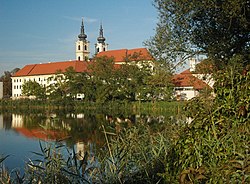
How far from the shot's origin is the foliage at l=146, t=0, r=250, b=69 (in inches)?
276

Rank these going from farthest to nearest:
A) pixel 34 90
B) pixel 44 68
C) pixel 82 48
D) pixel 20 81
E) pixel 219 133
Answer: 1. pixel 82 48
2. pixel 20 81
3. pixel 44 68
4. pixel 34 90
5. pixel 219 133

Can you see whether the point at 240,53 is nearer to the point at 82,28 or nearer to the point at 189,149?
the point at 189,149

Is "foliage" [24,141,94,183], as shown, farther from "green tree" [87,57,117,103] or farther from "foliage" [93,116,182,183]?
"green tree" [87,57,117,103]

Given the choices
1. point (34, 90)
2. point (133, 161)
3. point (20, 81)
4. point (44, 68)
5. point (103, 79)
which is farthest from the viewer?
point (20, 81)

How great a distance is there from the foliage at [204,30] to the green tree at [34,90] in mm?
44159

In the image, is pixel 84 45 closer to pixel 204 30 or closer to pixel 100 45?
pixel 100 45

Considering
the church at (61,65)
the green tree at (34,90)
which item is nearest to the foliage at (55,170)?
the green tree at (34,90)

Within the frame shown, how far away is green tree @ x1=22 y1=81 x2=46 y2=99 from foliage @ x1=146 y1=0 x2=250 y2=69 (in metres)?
44.2

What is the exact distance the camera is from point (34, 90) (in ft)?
182

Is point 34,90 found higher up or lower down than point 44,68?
lower down

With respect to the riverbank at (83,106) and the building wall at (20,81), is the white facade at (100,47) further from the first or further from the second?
the riverbank at (83,106)

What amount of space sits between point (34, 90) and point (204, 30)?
164ft

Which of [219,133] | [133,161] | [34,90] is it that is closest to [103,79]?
[34,90]

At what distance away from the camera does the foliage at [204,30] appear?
23.0 feet
